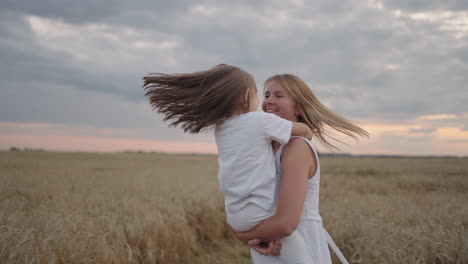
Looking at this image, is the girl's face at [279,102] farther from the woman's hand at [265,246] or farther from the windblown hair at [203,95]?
the woman's hand at [265,246]

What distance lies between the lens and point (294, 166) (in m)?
1.84

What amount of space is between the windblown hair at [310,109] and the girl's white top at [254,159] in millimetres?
547

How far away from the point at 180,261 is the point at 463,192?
785 cm

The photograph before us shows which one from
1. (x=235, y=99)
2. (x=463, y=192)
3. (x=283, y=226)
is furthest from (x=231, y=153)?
(x=463, y=192)

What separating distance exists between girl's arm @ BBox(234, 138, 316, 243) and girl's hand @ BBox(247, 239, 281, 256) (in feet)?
0.10

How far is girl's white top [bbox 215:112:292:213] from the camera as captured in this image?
1826 mm

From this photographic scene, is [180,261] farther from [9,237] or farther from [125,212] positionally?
[9,237]

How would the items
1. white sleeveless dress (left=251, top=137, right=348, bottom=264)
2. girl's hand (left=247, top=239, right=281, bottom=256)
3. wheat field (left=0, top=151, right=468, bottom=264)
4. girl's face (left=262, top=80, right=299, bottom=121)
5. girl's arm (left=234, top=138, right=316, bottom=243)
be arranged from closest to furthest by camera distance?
girl's arm (left=234, top=138, right=316, bottom=243)
girl's hand (left=247, top=239, right=281, bottom=256)
white sleeveless dress (left=251, top=137, right=348, bottom=264)
girl's face (left=262, top=80, right=299, bottom=121)
wheat field (left=0, top=151, right=468, bottom=264)

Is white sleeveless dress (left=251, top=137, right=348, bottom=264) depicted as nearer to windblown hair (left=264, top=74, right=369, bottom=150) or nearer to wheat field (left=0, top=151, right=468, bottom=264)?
windblown hair (left=264, top=74, right=369, bottom=150)

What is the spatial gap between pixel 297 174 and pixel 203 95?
30.8 inches

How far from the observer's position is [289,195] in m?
1.78

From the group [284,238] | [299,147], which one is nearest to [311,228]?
[284,238]

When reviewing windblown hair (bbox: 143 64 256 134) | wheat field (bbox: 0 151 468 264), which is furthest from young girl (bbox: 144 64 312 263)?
wheat field (bbox: 0 151 468 264)

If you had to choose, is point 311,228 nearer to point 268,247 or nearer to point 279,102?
point 268,247
